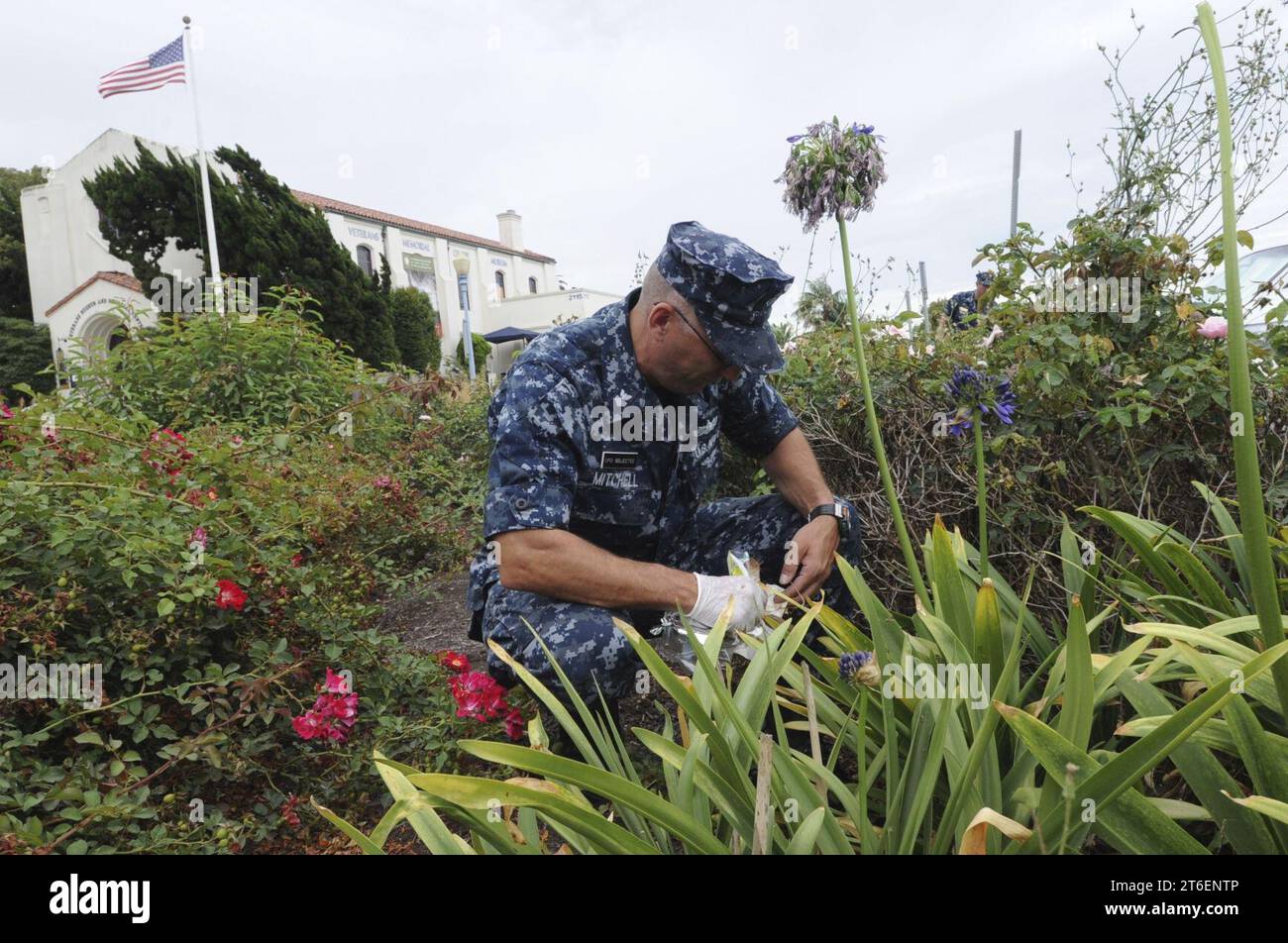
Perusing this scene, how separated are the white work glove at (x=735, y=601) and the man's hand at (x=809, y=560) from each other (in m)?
0.13

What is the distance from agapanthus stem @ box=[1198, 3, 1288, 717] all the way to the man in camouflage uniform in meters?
1.08

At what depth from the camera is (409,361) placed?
23750mm

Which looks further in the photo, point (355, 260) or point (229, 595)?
point (355, 260)

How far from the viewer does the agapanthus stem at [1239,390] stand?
83 cm

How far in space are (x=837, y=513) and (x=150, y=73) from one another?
15.8 meters

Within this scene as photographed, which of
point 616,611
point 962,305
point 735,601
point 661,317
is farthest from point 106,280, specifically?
point 735,601

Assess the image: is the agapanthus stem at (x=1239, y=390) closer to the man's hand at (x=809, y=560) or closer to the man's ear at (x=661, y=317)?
the man's hand at (x=809, y=560)

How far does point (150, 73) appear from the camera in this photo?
13.2 m

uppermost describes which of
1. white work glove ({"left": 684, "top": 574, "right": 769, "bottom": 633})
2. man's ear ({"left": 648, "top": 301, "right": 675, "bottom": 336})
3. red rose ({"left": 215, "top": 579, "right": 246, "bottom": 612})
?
man's ear ({"left": 648, "top": 301, "right": 675, "bottom": 336})

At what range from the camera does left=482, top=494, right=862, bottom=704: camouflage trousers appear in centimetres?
186

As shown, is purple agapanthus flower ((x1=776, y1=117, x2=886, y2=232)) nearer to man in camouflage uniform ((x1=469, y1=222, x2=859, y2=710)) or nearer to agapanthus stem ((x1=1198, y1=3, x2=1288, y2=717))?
man in camouflage uniform ((x1=469, y1=222, x2=859, y2=710))

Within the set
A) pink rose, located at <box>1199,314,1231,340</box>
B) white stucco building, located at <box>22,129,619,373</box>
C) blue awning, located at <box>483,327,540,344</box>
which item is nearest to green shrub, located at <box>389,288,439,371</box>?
white stucco building, located at <box>22,129,619,373</box>

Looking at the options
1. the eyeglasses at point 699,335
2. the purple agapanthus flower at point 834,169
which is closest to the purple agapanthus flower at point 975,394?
the purple agapanthus flower at point 834,169

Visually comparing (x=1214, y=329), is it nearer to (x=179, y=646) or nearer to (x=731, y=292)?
(x=731, y=292)
